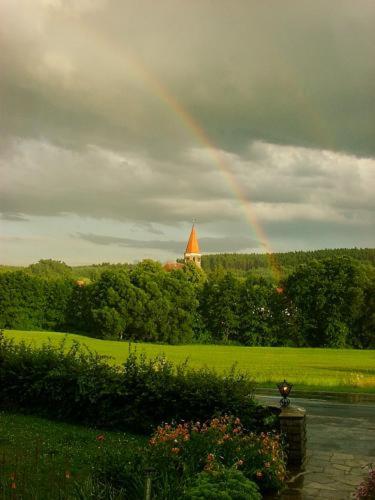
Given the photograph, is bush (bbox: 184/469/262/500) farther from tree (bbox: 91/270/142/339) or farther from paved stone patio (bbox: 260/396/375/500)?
tree (bbox: 91/270/142/339)

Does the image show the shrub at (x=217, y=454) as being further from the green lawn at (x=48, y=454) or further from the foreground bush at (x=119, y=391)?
the foreground bush at (x=119, y=391)

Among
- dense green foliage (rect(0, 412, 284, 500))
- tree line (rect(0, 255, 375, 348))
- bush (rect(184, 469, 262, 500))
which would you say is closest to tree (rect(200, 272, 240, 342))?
tree line (rect(0, 255, 375, 348))

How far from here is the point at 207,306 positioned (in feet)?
267

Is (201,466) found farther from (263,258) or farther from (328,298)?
(263,258)

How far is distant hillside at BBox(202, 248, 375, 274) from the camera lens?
11669cm

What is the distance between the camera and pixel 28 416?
14.8 metres

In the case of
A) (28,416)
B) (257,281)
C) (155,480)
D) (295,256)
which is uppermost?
(295,256)

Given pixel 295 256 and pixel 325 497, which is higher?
pixel 295 256

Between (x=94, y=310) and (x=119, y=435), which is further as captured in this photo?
(x=94, y=310)

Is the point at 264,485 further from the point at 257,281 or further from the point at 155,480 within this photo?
the point at 257,281

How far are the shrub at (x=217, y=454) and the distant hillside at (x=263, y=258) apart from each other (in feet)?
335

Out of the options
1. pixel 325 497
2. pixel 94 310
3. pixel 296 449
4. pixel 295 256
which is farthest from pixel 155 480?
pixel 295 256

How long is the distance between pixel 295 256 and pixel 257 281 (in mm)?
42499

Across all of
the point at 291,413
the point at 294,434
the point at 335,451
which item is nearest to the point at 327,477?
the point at 294,434
